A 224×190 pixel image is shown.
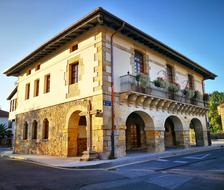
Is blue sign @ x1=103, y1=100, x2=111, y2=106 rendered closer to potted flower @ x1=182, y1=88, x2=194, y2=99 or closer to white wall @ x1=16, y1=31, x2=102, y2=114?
white wall @ x1=16, y1=31, x2=102, y2=114

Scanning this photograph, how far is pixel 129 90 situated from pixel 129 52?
Answer: 2.72m

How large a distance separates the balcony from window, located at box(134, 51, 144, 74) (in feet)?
3.67

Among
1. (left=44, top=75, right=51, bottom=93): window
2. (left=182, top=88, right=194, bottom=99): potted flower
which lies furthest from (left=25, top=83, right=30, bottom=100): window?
(left=182, top=88, right=194, bottom=99): potted flower

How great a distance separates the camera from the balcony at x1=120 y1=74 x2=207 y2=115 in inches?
409

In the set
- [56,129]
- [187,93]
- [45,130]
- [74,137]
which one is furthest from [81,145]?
[187,93]

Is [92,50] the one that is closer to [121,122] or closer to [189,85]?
[121,122]

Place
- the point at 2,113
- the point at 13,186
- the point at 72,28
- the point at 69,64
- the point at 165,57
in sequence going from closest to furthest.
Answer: the point at 13,186
the point at 72,28
the point at 69,64
the point at 165,57
the point at 2,113

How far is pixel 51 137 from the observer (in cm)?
1245

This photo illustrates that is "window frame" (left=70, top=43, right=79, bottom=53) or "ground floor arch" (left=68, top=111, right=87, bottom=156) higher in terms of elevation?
"window frame" (left=70, top=43, right=79, bottom=53)

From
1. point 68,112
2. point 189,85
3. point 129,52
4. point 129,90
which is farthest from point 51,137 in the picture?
point 189,85

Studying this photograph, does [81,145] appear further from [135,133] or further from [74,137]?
[135,133]

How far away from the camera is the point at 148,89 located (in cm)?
1139

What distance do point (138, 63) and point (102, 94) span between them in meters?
4.05

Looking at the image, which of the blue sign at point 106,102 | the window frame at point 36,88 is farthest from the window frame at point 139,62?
the window frame at point 36,88
